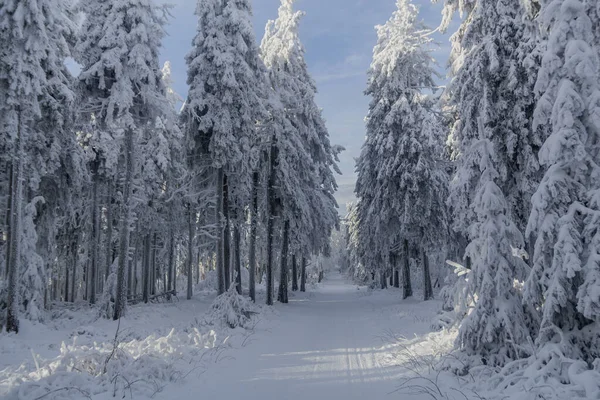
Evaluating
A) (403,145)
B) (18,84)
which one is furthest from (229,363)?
(403,145)

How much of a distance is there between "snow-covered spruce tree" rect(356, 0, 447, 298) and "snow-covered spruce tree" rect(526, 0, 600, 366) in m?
14.5

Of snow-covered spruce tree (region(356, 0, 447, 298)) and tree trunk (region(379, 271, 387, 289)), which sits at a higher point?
snow-covered spruce tree (region(356, 0, 447, 298))

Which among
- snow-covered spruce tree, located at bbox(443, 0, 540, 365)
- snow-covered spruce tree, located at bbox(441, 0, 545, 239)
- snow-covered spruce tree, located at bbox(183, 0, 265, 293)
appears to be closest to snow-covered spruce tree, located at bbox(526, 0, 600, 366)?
snow-covered spruce tree, located at bbox(443, 0, 540, 365)

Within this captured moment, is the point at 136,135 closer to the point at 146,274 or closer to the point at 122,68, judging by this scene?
the point at 122,68

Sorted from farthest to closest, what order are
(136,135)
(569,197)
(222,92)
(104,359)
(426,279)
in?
1. (426,279)
2. (222,92)
3. (136,135)
4. (104,359)
5. (569,197)

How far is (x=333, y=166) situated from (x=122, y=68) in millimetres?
16313

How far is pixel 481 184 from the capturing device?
8516mm

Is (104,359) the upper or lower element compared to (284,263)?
lower

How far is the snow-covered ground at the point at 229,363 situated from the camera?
6375mm

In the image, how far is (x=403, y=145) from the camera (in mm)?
22141

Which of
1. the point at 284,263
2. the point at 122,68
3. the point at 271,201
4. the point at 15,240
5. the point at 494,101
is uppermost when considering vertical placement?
the point at 122,68

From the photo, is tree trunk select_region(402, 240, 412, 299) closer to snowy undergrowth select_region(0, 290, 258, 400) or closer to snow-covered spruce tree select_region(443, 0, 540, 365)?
snow-covered spruce tree select_region(443, 0, 540, 365)

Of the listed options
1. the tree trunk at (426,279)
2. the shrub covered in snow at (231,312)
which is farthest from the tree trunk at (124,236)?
the tree trunk at (426,279)

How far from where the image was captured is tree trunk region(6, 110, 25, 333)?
12.8 metres
